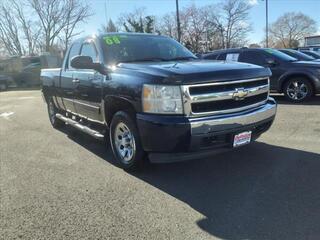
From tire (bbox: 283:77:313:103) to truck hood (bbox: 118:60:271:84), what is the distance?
5578 millimetres

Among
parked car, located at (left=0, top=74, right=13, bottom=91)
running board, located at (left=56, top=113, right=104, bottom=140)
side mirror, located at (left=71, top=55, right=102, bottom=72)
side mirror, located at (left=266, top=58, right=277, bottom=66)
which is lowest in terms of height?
parked car, located at (left=0, top=74, right=13, bottom=91)

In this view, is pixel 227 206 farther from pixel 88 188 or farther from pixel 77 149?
pixel 77 149

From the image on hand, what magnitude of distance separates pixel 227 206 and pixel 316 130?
12.0 feet

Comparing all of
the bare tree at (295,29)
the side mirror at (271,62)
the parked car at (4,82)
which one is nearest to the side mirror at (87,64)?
the side mirror at (271,62)

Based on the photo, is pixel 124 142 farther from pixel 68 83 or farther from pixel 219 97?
pixel 68 83

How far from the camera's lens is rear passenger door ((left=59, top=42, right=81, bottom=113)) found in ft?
21.8

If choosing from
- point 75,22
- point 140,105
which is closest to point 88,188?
A: point 140,105

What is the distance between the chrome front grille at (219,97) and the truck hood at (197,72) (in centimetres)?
7

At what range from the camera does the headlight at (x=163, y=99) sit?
13.9 ft

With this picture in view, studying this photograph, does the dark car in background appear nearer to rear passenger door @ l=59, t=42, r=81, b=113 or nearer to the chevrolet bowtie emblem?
rear passenger door @ l=59, t=42, r=81, b=113

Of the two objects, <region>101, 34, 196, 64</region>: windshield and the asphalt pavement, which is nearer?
the asphalt pavement

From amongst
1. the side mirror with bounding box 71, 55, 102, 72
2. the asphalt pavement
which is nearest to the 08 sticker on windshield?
the asphalt pavement

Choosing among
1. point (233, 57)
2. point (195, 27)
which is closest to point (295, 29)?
point (195, 27)

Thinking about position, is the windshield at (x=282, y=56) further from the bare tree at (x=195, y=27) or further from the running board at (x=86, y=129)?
the bare tree at (x=195, y=27)
